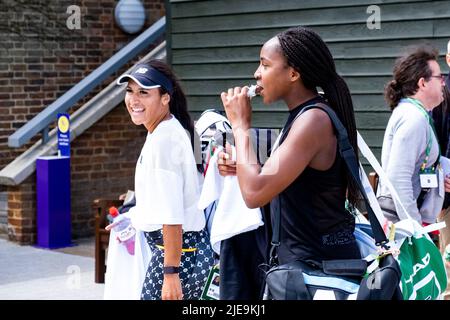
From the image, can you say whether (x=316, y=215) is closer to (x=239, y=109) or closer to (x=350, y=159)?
(x=350, y=159)

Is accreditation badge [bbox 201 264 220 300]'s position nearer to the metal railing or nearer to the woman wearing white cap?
the woman wearing white cap

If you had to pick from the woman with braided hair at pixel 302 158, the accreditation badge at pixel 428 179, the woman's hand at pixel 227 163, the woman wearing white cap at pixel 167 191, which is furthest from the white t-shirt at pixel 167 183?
the accreditation badge at pixel 428 179

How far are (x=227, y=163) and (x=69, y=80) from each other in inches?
361

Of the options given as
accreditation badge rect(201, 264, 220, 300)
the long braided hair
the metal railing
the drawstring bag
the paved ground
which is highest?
the metal railing

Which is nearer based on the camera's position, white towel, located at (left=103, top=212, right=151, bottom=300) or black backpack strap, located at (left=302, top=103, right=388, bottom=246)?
black backpack strap, located at (left=302, top=103, right=388, bottom=246)

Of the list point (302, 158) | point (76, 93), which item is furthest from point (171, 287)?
point (76, 93)

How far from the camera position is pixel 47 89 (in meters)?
12.5

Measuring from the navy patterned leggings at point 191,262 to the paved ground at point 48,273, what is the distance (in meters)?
3.45

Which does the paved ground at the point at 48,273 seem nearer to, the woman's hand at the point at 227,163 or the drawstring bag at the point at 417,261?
the woman's hand at the point at 227,163

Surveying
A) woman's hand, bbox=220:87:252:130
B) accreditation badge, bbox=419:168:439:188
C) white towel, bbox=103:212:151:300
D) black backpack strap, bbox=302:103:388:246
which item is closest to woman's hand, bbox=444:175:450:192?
accreditation badge, bbox=419:168:439:188

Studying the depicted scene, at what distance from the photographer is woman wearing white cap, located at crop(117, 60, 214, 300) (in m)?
4.10

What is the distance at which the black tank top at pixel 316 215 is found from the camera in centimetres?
319

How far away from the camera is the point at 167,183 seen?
4.14 meters
